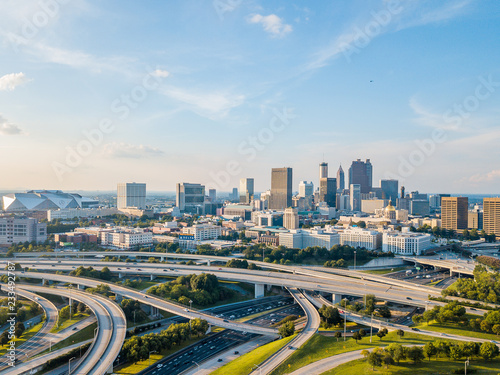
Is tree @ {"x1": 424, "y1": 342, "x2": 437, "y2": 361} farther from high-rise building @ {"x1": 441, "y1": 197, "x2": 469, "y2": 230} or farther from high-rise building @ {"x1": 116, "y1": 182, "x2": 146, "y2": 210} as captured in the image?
high-rise building @ {"x1": 116, "y1": 182, "x2": 146, "y2": 210}

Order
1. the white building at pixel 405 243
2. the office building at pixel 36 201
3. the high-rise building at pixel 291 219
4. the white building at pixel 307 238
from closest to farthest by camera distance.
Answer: the white building at pixel 405 243
the white building at pixel 307 238
the high-rise building at pixel 291 219
the office building at pixel 36 201

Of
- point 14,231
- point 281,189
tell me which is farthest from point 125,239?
point 281,189

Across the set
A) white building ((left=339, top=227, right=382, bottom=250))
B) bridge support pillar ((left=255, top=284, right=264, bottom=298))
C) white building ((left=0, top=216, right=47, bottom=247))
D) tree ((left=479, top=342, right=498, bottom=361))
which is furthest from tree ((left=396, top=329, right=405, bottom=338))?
white building ((left=0, top=216, right=47, bottom=247))


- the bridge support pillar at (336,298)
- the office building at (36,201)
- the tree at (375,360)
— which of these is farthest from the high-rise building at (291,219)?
the office building at (36,201)

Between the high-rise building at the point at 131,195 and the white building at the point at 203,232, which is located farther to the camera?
the high-rise building at the point at 131,195

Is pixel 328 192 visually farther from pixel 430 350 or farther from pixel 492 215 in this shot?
pixel 430 350

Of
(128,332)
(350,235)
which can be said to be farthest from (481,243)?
(128,332)

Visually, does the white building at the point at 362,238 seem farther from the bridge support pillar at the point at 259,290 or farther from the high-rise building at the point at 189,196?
the high-rise building at the point at 189,196
